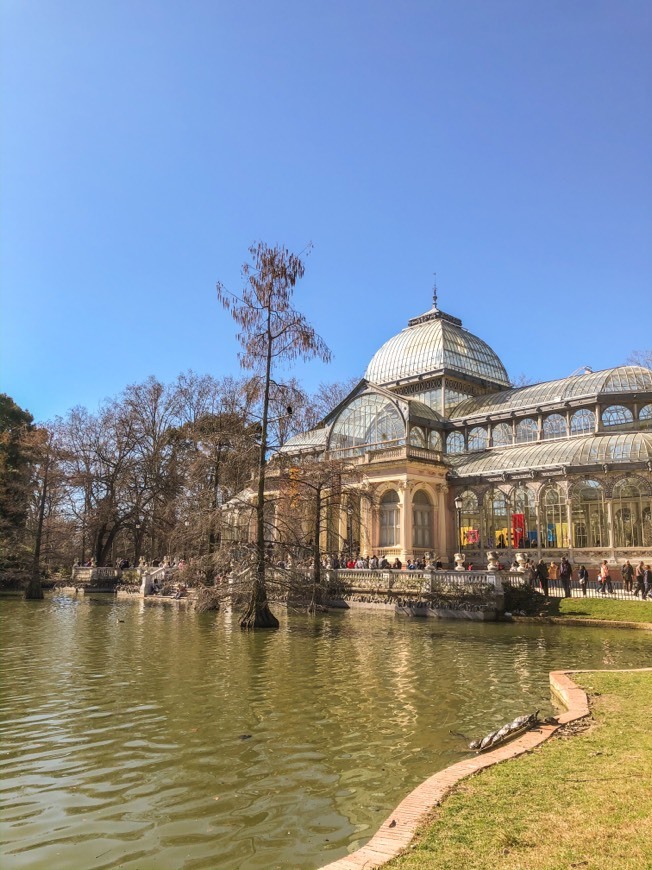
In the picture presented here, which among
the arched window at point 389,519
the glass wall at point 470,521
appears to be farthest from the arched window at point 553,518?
the arched window at point 389,519

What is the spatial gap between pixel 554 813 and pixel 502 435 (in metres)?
38.2

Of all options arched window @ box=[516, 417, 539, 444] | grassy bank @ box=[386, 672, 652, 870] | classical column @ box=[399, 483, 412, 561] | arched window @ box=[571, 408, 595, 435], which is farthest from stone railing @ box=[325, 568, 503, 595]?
grassy bank @ box=[386, 672, 652, 870]

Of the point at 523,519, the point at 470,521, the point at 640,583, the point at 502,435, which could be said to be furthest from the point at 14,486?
the point at 640,583

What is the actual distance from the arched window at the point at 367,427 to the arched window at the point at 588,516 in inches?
451

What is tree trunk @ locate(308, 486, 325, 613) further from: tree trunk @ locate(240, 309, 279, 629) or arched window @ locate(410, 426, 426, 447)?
arched window @ locate(410, 426, 426, 447)

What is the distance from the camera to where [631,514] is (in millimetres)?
31375

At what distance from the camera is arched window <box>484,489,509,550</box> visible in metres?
36.5

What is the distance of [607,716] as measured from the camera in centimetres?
802

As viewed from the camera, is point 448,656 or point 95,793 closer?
point 95,793

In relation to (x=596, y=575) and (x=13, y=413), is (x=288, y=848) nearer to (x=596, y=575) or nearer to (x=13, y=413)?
(x=596, y=575)

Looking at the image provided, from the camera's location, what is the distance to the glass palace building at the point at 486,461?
3219 cm

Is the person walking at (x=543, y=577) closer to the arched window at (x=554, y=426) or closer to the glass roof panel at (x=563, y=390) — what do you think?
the arched window at (x=554, y=426)

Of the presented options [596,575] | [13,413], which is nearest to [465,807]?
[596,575]

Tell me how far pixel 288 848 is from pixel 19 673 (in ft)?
30.2
